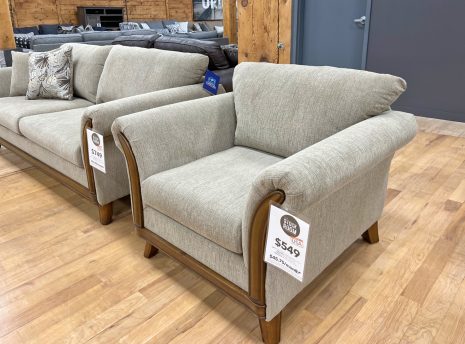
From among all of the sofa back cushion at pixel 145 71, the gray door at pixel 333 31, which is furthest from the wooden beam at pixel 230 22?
the sofa back cushion at pixel 145 71

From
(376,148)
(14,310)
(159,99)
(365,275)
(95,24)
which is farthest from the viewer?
(95,24)

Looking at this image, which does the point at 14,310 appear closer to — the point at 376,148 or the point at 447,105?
the point at 376,148

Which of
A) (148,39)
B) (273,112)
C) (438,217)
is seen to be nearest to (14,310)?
(273,112)

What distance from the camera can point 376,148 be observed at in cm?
128

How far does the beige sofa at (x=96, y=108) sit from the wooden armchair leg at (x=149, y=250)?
16.2 inches

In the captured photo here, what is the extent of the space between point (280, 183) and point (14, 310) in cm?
120

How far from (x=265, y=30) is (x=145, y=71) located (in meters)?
1.98

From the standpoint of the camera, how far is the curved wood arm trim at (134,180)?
1.60m

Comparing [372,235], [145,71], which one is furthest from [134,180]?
[372,235]

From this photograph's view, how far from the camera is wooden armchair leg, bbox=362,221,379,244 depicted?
6.09ft

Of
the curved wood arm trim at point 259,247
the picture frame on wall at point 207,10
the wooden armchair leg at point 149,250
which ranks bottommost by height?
the wooden armchair leg at point 149,250

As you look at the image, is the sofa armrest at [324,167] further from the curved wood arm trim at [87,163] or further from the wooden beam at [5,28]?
the wooden beam at [5,28]

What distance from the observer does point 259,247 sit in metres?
1.16

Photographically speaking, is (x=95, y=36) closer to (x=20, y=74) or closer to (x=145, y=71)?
(x=20, y=74)
